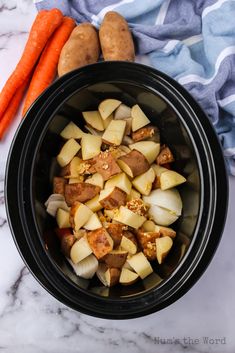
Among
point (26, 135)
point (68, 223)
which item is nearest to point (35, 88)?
point (26, 135)

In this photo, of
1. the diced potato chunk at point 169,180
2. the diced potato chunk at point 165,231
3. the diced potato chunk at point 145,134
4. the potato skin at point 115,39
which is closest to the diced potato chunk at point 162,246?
the diced potato chunk at point 165,231

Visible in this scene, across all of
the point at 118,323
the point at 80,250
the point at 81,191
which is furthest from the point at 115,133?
the point at 118,323

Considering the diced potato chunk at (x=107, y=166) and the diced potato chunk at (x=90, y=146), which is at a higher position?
the diced potato chunk at (x=90, y=146)

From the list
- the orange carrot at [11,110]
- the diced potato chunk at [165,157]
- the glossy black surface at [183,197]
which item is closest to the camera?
the glossy black surface at [183,197]

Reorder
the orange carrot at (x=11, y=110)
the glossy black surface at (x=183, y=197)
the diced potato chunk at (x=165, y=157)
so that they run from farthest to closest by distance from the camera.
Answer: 1. the orange carrot at (x=11, y=110)
2. the diced potato chunk at (x=165, y=157)
3. the glossy black surface at (x=183, y=197)

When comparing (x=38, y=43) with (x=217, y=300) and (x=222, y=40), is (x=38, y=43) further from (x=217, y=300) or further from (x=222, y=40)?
(x=217, y=300)

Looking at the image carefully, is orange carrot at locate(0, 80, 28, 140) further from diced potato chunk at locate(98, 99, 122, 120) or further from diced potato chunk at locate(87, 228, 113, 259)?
diced potato chunk at locate(87, 228, 113, 259)

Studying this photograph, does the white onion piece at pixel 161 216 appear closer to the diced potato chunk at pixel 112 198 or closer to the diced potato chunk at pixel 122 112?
the diced potato chunk at pixel 112 198

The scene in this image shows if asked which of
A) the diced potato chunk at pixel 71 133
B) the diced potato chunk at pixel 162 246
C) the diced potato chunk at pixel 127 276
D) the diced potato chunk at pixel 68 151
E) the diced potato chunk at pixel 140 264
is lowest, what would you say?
the diced potato chunk at pixel 127 276
